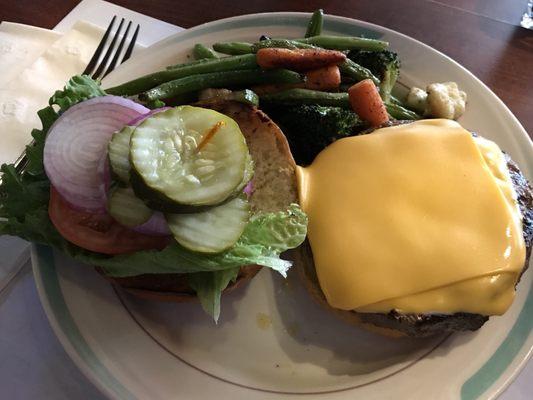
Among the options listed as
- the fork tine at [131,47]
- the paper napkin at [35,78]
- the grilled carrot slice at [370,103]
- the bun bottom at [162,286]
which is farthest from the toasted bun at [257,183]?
the paper napkin at [35,78]

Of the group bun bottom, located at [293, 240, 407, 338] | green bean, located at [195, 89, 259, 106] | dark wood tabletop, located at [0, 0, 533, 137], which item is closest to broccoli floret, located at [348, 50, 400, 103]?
green bean, located at [195, 89, 259, 106]

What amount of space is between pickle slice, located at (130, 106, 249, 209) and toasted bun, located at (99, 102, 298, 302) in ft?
1.28

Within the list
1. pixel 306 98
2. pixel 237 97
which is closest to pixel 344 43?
pixel 306 98

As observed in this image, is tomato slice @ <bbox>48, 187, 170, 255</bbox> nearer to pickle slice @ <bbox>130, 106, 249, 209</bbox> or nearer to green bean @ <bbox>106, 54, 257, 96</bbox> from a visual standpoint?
pickle slice @ <bbox>130, 106, 249, 209</bbox>

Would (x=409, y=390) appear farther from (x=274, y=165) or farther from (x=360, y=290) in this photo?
(x=274, y=165)

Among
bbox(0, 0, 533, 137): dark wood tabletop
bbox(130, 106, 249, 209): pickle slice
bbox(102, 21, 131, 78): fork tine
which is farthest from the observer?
bbox(0, 0, 533, 137): dark wood tabletop

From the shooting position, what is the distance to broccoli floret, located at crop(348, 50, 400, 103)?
8.20ft

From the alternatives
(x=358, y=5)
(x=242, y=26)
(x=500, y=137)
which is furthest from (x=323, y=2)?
(x=500, y=137)

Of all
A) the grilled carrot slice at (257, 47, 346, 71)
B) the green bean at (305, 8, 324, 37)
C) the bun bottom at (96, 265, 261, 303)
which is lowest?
the bun bottom at (96, 265, 261, 303)

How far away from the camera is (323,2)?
129 inches

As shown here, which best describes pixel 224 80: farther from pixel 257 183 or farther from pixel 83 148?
pixel 83 148

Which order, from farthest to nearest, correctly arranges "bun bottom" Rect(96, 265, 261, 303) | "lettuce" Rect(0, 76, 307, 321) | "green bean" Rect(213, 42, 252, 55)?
"green bean" Rect(213, 42, 252, 55)
"bun bottom" Rect(96, 265, 261, 303)
"lettuce" Rect(0, 76, 307, 321)

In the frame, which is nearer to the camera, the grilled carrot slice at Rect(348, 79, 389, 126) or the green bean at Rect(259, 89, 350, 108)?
the grilled carrot slice at Rect(348, 79, 389, 126)

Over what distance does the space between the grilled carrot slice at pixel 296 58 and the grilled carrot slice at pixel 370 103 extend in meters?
0.20
